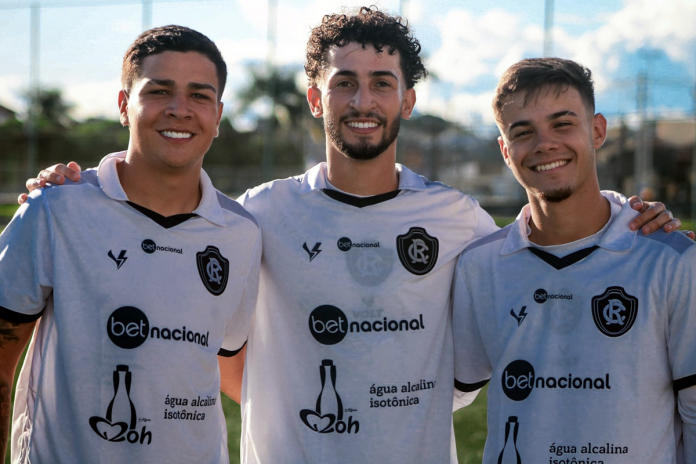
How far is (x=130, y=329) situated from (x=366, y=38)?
1.45 meters

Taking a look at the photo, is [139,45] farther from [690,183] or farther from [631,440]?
[690,183]

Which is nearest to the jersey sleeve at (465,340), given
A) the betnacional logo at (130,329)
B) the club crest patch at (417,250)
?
the club crest patch at (417,250)

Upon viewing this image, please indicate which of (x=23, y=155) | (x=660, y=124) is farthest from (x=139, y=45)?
(x=23, y=155)

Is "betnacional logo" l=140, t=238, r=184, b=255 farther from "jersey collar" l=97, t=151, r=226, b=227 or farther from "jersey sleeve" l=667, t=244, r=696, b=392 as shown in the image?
"jersey sleeve" l=667, t=244, r=696, b=392

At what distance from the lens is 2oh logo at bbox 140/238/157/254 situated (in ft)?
7.88

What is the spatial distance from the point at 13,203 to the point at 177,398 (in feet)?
70.2

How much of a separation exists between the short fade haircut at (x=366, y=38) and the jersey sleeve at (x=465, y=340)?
0.88 meters

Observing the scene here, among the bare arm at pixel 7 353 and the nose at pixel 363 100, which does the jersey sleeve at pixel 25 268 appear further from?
the nose at pixel 363 100

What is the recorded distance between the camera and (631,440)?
2250mm

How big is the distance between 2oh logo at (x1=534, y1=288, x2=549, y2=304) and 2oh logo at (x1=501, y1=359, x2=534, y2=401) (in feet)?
0.71

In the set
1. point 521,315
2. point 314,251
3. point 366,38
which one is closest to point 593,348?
point 521,315

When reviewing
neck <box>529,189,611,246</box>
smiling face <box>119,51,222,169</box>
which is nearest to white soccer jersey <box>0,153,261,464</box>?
smiling face <box>119,51,222,169</box>

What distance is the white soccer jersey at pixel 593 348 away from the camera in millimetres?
2262

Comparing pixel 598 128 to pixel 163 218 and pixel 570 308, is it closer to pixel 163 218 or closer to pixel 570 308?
pixel 570 308
